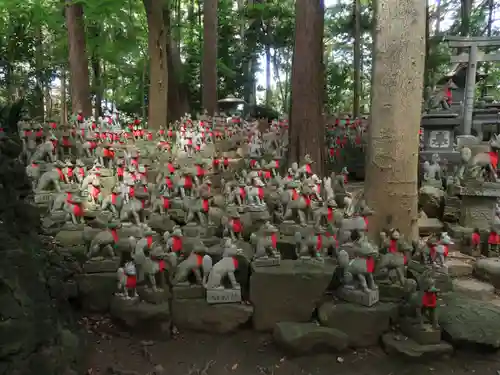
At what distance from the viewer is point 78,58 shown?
35.7ft

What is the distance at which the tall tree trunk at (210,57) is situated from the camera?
1407cm

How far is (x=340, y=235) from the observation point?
461cm

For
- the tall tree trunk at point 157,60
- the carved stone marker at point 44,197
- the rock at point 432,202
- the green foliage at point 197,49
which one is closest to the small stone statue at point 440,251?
the rock at point 432,202

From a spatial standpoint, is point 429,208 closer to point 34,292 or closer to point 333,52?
point 34,292

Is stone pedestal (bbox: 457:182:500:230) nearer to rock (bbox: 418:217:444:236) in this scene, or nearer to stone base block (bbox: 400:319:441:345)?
rock (bbox: 418:217:444:236)

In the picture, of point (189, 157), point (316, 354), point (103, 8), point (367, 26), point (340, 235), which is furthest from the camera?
point (367, 26)

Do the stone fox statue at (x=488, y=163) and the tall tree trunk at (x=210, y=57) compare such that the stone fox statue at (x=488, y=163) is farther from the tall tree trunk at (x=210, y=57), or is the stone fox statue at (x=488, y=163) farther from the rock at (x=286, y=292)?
the tall tree trunk at (x=210, y=57)

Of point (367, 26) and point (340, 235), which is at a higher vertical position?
point (367, 26)

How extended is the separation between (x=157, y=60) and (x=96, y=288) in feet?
26.8

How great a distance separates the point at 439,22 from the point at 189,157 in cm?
1776

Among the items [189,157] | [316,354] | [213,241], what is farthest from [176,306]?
[189,157]

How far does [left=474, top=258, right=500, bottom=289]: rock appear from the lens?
5219 millimetres

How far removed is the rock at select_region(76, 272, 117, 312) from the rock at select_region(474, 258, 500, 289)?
4.46 meters

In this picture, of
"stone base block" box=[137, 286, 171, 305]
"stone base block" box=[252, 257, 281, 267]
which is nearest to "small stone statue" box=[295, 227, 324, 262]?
"stone base block" box=[252, 257, 281, 267]
